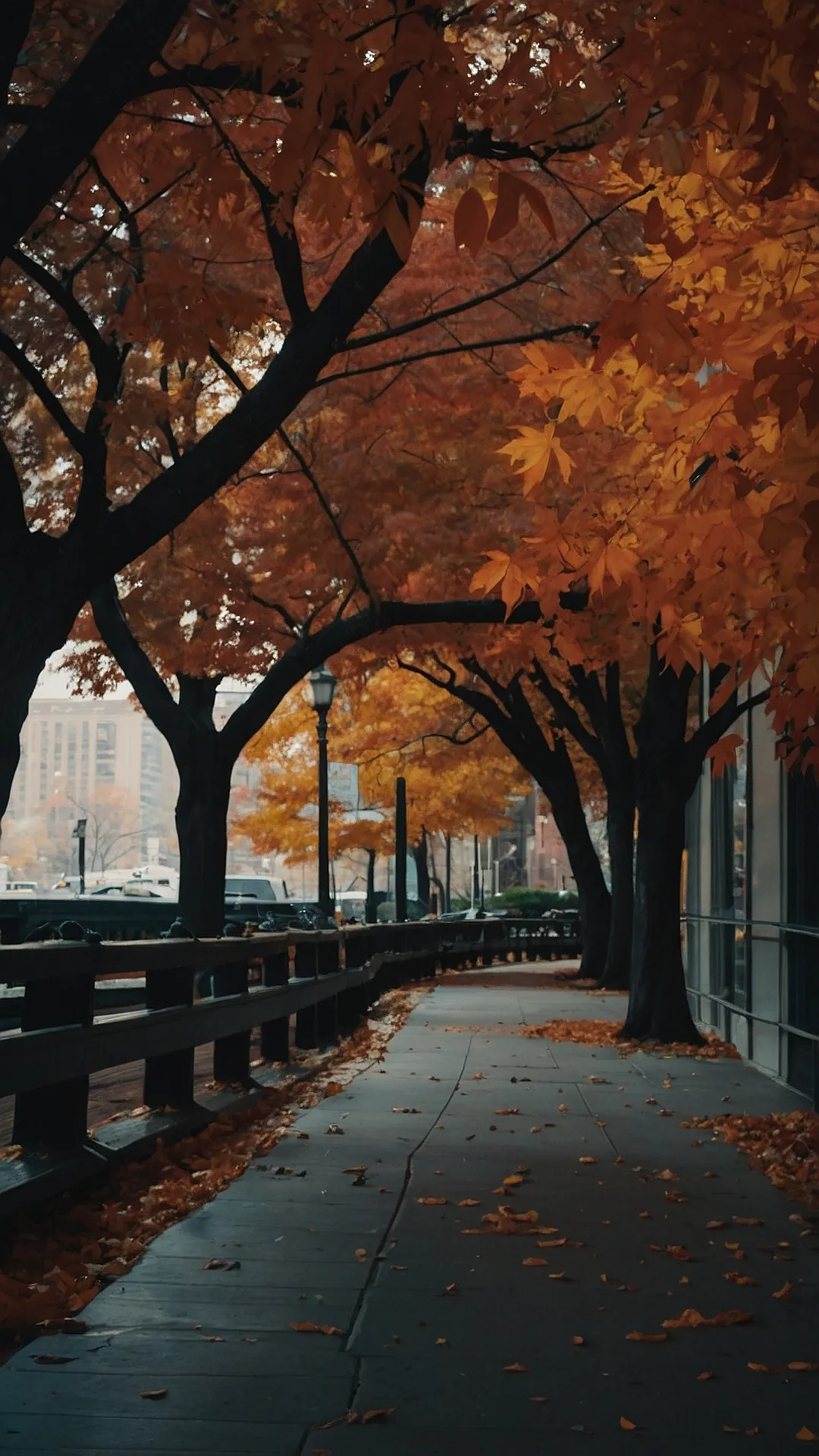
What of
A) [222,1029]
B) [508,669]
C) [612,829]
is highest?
[508,669]

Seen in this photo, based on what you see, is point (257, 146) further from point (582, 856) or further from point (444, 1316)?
point (582, 856)

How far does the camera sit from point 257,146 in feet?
30.2

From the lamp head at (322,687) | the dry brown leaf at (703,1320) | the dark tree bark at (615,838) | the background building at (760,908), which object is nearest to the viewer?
the dry brown leaf at (703,1320)

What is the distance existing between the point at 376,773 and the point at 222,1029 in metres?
39.3

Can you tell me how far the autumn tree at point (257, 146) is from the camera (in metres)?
5.75

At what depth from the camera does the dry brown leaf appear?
522 cm

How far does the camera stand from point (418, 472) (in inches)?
728

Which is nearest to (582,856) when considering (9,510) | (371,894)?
(371,894)

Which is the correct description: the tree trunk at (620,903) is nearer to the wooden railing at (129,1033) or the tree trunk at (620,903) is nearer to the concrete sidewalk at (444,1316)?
the wooden railing at (129,1033)

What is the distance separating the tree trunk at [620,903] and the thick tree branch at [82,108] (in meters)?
21.7

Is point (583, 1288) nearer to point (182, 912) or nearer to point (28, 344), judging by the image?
point (28, 344)

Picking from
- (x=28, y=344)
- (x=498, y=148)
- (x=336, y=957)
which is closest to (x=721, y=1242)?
(x=498, y=148)

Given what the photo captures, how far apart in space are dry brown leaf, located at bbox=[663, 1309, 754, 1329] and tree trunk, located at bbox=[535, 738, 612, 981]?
25.6m

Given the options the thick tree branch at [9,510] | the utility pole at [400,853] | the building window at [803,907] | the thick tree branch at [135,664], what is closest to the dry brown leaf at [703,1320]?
the thick tree branch at [9,510]
